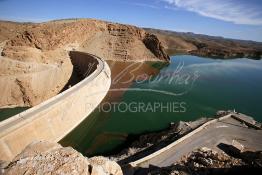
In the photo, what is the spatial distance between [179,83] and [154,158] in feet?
116

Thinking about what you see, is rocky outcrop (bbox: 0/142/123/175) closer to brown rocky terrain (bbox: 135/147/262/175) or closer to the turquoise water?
brown rocky terrain (bbox: 135/147/262/175)

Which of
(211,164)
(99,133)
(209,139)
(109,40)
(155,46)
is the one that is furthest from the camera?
(155,46)

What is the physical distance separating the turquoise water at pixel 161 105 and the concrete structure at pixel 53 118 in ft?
4.45

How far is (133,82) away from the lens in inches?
2079

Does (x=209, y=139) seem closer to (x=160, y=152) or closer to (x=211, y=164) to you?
(x=160, y=152)

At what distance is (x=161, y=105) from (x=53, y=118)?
1788 centimetres

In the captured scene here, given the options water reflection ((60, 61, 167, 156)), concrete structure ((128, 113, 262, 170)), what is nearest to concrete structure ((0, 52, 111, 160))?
water reflection ((60, 61, 167, 156))

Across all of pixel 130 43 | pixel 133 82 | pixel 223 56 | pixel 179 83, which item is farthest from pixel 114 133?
pixel 223 56

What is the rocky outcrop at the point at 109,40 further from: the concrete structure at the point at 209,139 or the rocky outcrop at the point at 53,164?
the rocky outcrop at the point at 53,164

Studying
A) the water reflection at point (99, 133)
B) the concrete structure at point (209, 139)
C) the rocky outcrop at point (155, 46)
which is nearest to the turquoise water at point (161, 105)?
the water reflection at point (99, 133)

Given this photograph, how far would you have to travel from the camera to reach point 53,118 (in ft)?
88.2

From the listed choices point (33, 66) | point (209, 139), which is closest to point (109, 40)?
point (33, 66)

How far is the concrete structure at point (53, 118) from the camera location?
21.7 metres

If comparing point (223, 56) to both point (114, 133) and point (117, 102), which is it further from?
point (114, 133)
